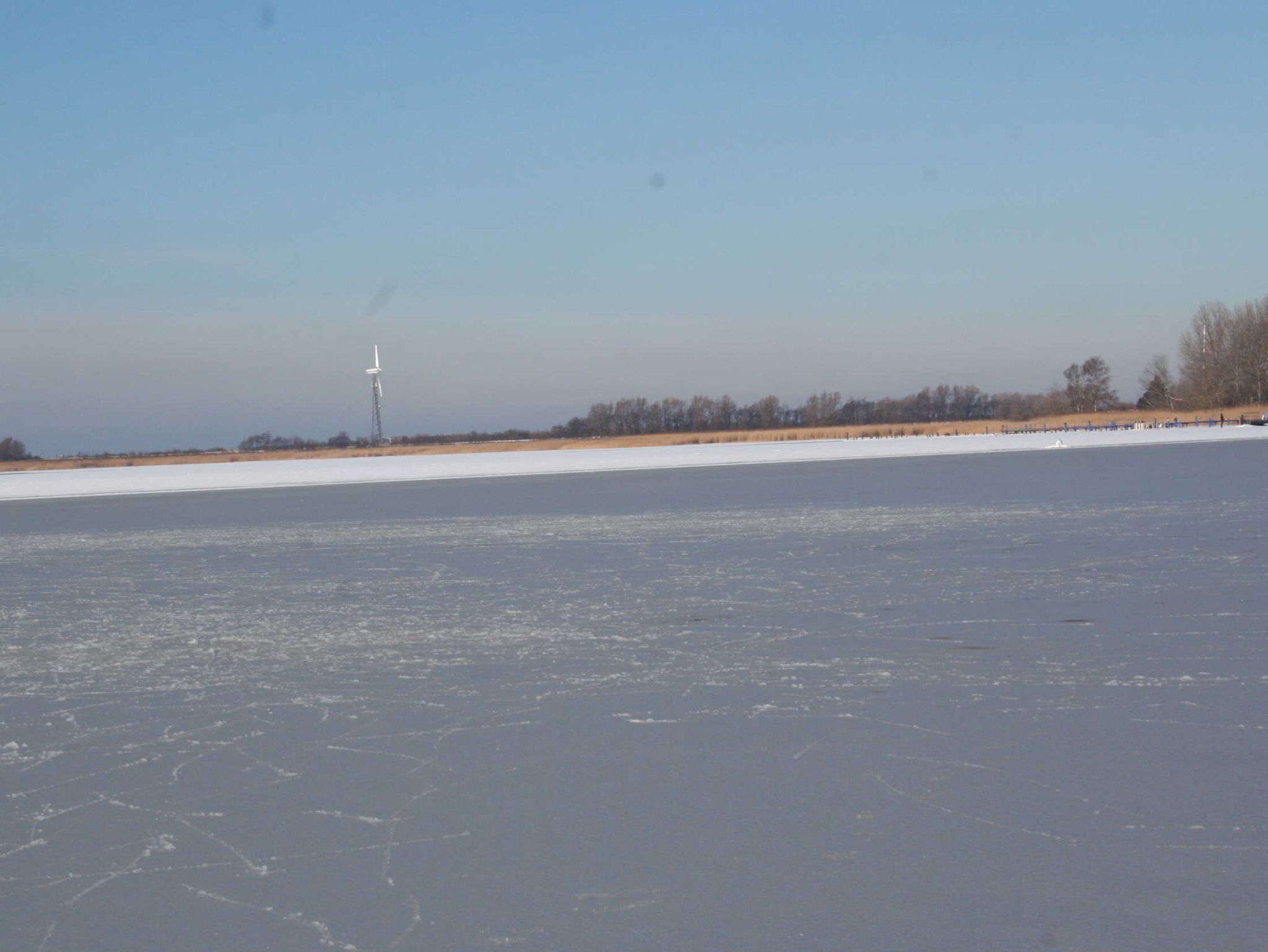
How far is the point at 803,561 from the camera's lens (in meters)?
7.65

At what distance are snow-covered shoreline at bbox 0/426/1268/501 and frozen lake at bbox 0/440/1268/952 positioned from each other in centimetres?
1532

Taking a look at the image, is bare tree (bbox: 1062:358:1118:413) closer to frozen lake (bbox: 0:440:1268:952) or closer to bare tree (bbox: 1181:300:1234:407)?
bare tree (bbox: 1181:300:1234:407)

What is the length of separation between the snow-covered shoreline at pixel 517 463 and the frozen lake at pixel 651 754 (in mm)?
15324

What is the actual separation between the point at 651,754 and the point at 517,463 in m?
23.6

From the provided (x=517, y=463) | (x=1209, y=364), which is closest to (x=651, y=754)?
Result: (x=517, y=463)

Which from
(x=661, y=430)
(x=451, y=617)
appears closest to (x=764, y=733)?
(x=451, y=617)

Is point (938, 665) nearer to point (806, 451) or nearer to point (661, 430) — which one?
point (806, 451)

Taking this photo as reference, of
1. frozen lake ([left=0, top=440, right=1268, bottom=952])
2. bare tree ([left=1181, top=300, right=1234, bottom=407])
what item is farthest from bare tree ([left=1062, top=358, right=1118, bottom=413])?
frozen lake ([left=0, top=440, right=1268, bottom=952])

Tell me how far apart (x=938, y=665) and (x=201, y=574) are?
5431 millimetres

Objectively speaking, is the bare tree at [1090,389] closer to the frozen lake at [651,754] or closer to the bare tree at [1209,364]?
the bare tree at [1209,364]

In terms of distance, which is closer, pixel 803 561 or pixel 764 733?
pixel 764 733

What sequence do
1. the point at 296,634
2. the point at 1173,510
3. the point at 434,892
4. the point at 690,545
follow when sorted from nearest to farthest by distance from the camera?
the point at 434,892 → the point at 296,634 → the point at 690,545 → the point at 1173,510

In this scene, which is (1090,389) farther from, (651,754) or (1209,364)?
(651,754)

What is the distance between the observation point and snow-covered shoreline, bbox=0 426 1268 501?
2269 cm
